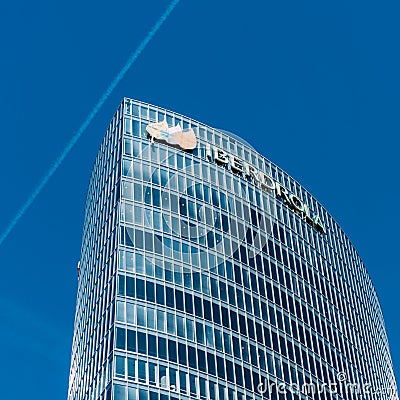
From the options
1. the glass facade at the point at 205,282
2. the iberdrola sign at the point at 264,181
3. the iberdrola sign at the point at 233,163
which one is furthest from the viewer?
the iberdrola sign at the point at 264,181

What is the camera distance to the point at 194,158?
5094 inches

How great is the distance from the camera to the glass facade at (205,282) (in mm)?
106688

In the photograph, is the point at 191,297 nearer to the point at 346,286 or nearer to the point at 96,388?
the point at 96,388

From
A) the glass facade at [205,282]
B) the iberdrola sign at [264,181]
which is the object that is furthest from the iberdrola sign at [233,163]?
the glass facade at [205,282]

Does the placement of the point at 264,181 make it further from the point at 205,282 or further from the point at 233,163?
the point at 205,282

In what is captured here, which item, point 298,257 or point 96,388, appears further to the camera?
point 298,257

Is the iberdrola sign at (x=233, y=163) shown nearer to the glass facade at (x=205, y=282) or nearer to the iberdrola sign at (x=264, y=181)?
the iberdrola sign at (x=264, y=181)

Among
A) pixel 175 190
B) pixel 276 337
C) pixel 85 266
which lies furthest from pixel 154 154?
pixel 276 337

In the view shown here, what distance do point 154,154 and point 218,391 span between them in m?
32.9

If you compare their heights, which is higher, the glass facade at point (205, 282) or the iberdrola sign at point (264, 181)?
the iberdrola sign at point (264, 181)

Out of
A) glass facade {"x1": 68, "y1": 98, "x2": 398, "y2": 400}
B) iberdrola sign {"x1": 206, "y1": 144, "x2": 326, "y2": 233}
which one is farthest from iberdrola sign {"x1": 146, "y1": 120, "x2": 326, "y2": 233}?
glass facade {"x1": 68, "y1": 98, "x2": 398, "y2": 400}

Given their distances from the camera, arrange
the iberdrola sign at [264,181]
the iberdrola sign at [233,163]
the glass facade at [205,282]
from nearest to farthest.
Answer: the glass facade at [205,282]
the iberdrola sign at [233,163]
the iberdrola sign at [264,181]

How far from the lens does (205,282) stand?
116812 millimetres

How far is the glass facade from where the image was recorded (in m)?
107
